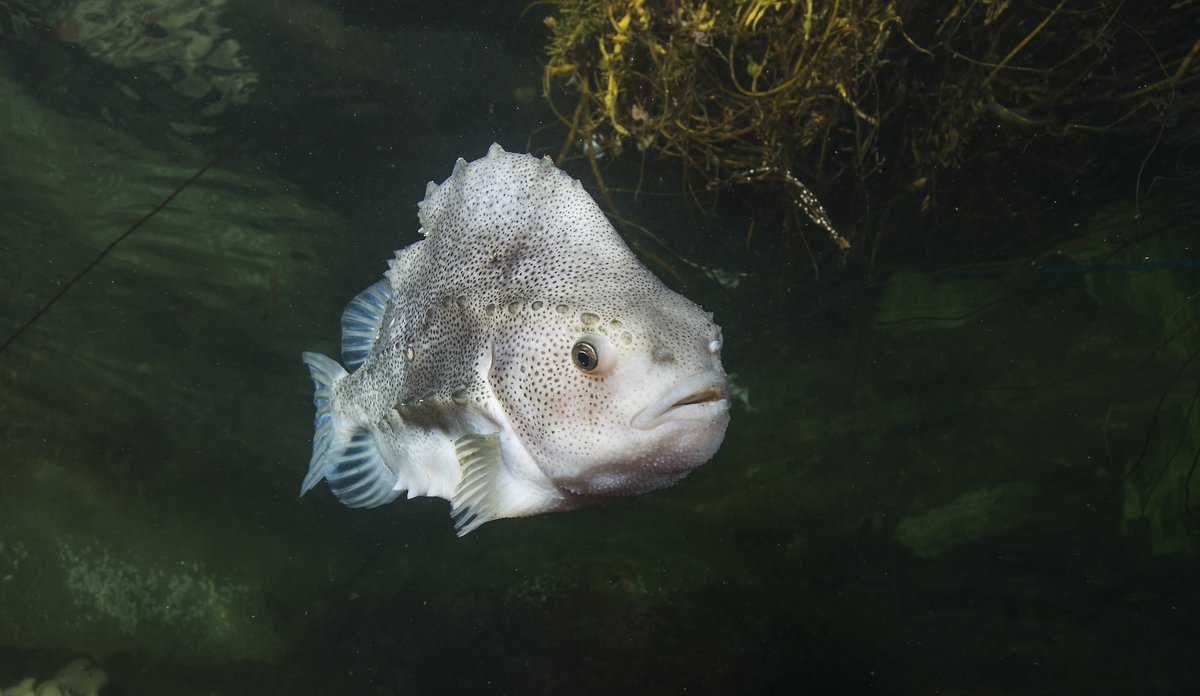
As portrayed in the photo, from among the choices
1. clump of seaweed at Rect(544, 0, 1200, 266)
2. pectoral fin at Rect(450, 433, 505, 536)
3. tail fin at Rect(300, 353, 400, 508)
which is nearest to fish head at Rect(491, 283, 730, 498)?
pectoral fin at Rect(450, 433, 505, 536)

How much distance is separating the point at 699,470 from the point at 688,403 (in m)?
4.02

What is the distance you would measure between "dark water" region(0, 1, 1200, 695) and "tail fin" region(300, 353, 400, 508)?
2.65 metres

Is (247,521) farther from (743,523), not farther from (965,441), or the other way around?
(965,441)

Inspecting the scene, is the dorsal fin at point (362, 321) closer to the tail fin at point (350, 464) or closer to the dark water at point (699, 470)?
the tail fin at point (350, 464)

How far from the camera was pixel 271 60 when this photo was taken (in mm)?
5641

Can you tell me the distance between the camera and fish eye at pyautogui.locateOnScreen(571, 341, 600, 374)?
85.0 inches

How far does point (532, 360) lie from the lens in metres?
2.33

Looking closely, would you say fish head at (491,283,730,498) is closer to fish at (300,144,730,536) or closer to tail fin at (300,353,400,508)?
fish at (300,144,730,536)

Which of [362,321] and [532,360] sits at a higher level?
[532,360]

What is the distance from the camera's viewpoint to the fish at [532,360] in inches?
84.7

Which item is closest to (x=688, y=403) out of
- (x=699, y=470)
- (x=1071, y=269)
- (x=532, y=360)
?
(x=532, y=360)

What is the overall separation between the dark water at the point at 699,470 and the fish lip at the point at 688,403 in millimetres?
2725

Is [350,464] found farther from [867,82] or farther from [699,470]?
[867,82]

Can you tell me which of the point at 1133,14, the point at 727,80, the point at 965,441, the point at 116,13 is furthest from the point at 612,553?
the point at 116,13
